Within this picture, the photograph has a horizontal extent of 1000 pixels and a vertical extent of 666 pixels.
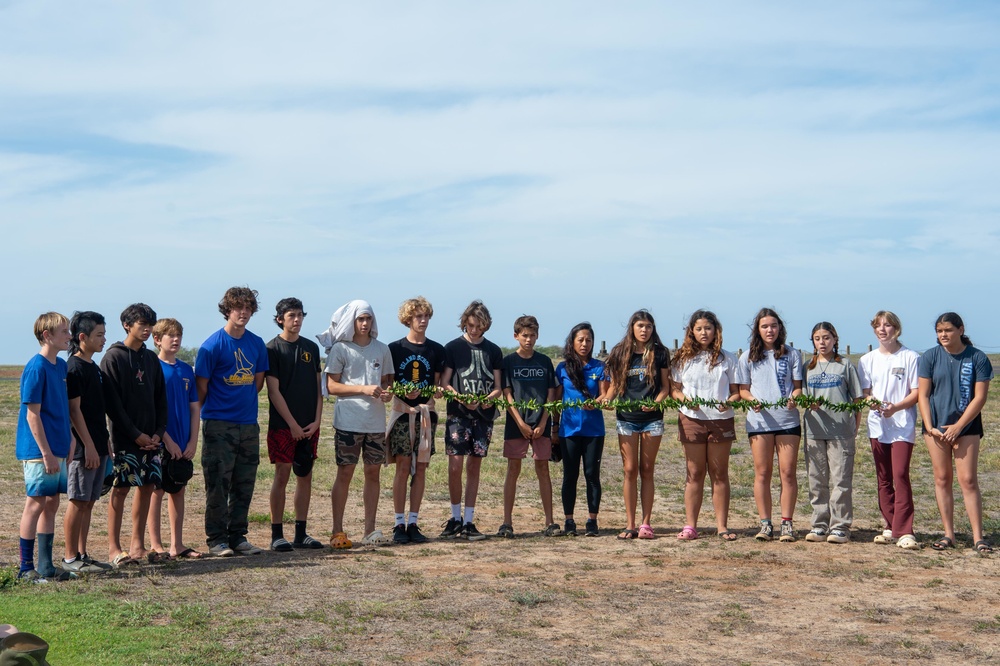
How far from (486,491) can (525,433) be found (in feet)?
12.7

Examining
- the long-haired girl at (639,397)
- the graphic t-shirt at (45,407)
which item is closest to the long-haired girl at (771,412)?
the long-haired girl at (639,397)

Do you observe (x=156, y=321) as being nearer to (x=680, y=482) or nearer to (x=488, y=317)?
(x=488, y=317)

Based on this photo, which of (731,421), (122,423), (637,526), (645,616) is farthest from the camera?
(637,526)

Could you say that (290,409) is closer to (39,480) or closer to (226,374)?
(226,374)

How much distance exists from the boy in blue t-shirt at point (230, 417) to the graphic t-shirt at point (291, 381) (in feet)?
0.43

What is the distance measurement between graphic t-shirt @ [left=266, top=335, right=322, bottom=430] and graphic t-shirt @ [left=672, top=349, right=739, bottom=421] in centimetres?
327

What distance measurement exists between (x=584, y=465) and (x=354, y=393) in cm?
222

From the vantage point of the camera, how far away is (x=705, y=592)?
7.19 metres

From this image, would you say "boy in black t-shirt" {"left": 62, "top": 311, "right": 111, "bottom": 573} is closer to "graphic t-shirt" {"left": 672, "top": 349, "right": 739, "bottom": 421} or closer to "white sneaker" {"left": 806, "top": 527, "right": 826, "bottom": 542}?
"graphic t-shirt" {"left": 672, "top": 349, "right": 739, "bottom": 421}

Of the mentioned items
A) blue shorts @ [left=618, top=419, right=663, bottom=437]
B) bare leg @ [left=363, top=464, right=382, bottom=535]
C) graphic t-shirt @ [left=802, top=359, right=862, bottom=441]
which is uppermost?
graphic t-shirt @ [left=802, top=359, right=862, bottom=441]

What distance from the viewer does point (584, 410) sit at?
946cm

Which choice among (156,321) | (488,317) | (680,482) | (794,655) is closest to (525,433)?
(488,317)

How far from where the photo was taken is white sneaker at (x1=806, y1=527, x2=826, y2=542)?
9.13 m

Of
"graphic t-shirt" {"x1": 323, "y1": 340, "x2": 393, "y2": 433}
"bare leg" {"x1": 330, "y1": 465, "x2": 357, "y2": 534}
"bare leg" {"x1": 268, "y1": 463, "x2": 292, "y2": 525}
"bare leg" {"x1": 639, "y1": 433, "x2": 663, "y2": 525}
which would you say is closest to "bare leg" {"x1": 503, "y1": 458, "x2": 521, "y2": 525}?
"bare leg" {"x1": 639, "y1": 433, "x2": 663, "y2": 525}
